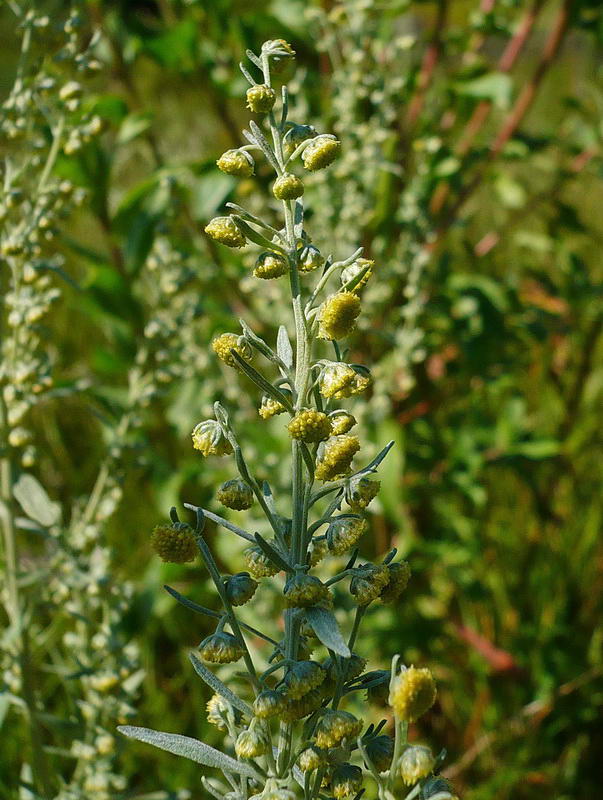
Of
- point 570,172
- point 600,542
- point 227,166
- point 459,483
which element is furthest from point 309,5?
point 600,542

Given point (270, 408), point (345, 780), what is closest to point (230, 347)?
point (270, 408)

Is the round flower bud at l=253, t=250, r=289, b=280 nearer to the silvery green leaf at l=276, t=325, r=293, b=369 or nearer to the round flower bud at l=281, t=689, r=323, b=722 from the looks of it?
the silvery green leaf at l=276, t=325, r=293, b=369

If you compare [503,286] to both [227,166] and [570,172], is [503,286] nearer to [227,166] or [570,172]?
[570,172]

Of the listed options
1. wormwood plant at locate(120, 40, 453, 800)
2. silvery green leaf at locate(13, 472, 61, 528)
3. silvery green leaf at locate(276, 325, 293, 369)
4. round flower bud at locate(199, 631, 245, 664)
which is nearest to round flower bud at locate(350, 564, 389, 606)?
wormwood plant at locate(120, 40, 453, 800)

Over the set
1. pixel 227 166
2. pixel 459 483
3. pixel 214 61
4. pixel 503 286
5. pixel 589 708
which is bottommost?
pixel 589 708

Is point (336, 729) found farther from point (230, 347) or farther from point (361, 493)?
point (230, 347)

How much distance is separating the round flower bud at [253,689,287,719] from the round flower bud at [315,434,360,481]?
18 cm

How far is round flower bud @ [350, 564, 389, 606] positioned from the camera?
726 mm

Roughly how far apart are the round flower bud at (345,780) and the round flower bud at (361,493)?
0.74 feet

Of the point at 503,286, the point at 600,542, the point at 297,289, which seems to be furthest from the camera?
the point at 600,542

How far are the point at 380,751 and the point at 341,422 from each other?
28 cm

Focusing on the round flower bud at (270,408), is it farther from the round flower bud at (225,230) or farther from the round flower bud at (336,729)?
the round flower bud at (336,729)

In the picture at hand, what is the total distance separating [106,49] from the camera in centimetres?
202

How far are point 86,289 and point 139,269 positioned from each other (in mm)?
123
